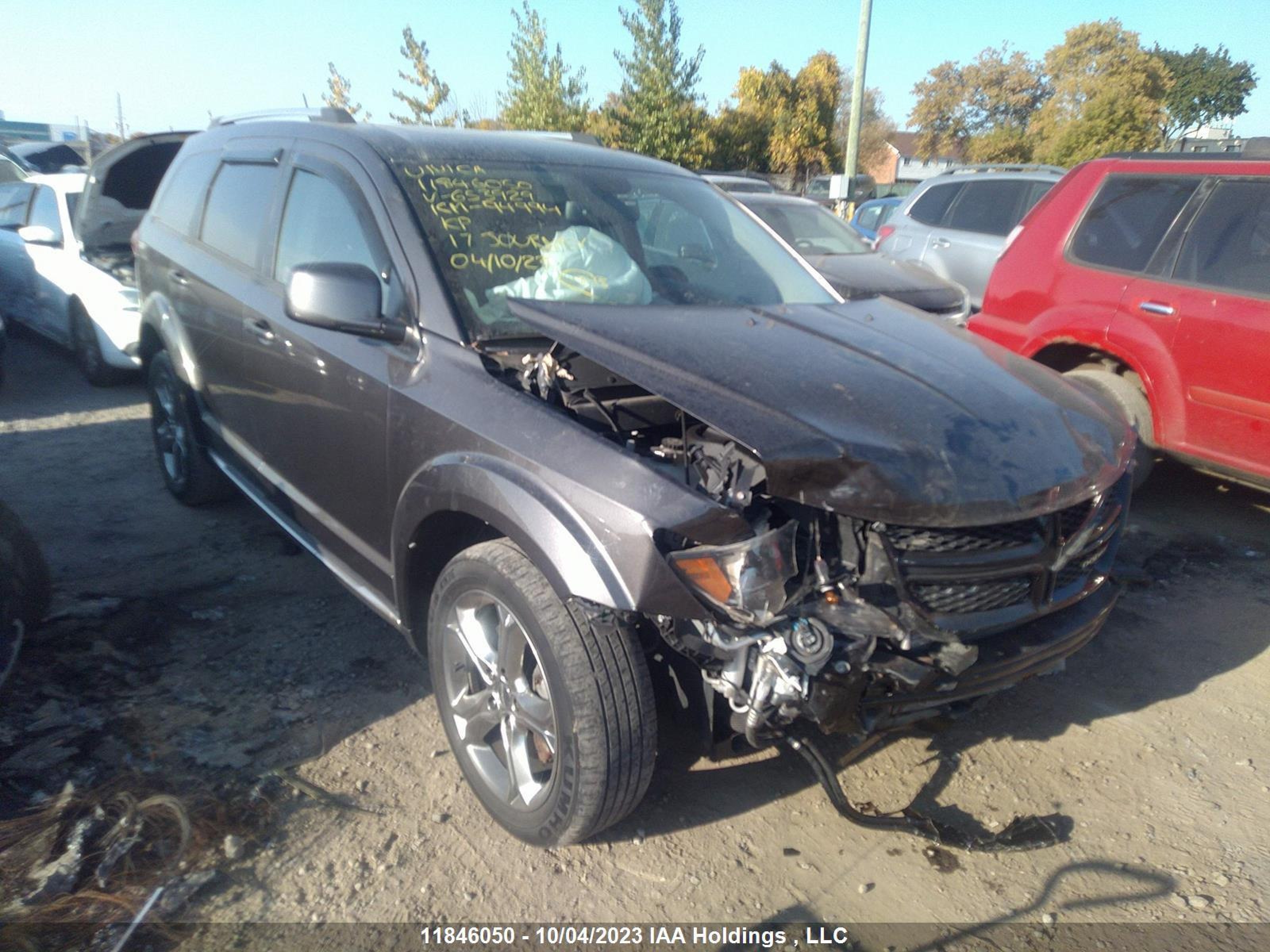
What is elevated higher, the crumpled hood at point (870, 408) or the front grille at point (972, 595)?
the crumpled hood at point (870, 408)

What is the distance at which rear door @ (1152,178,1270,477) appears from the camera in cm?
427

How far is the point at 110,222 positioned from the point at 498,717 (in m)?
6.94

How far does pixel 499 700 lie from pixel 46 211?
7760mm

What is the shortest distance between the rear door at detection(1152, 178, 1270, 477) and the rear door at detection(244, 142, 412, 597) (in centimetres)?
383

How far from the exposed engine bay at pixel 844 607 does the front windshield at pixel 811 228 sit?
6636mm

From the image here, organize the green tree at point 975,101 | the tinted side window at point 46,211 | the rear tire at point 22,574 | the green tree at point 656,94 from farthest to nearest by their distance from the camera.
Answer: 1. the green tree at point 975,101
2. the green tree at point 656,94
3. the tinted side window at point 46,211
4. the rear tire at point 22,574

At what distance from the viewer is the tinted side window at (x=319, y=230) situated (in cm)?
312

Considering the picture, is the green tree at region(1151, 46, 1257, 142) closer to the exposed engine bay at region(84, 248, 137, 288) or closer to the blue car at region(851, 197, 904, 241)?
the blue car at region(851, 197, 904, 241)

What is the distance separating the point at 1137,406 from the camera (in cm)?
483

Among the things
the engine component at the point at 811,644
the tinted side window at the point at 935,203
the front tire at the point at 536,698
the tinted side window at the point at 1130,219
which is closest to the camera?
the engine component at the point at 811,644

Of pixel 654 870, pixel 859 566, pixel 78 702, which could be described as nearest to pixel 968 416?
pixel 859 566

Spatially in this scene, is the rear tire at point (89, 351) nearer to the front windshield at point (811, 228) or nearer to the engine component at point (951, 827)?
the front windshield at point (811, 228)

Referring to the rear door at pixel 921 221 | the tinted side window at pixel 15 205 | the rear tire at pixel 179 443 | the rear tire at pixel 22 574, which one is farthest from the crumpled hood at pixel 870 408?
the tinted side window at pixel 15 205

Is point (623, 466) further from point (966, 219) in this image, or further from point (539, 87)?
point (539, 87)
